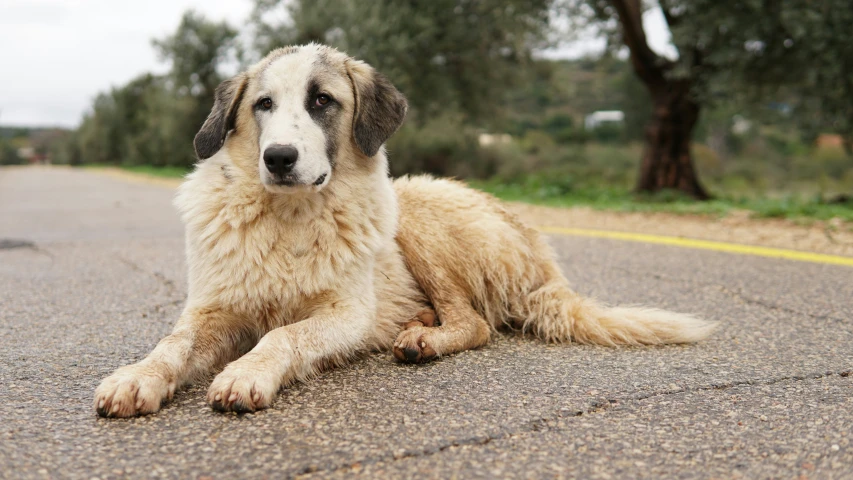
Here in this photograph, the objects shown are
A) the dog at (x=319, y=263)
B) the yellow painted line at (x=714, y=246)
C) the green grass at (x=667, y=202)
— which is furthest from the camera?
the green grass at (x=667, y=202)

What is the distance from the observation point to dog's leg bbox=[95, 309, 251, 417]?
2498mm

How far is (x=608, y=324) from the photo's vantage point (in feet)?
12.0

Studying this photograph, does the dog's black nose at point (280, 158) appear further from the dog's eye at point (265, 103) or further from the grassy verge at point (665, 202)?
the grassy verge at point (665, 202)

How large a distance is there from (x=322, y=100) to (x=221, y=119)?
51 centimetres

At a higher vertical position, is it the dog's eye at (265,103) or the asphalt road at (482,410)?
the dog's eye at (265,103)

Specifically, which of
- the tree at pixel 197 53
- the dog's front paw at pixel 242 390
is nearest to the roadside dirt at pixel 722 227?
the dog's front paw at pixel 242 390

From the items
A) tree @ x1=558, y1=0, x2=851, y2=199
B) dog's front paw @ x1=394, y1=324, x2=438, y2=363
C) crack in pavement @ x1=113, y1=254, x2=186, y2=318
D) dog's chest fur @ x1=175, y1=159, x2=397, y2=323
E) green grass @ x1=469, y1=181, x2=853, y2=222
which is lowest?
crack in pavement @ x1=113, y1=254, x2=186, y2=318

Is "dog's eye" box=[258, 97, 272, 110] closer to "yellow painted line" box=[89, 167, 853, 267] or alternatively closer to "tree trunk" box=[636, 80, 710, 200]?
"yellow painted line" box=[89, 167, 853, 267]

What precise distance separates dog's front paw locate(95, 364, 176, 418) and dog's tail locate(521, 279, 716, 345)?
2.05 m

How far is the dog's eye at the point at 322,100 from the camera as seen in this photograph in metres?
3.41

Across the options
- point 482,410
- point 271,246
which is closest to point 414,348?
point 482,410

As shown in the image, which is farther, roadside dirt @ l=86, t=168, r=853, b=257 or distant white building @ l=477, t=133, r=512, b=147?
distant white building @ l=477, t=133, r=512, b=147

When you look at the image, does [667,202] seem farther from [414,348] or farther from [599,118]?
[599,118]

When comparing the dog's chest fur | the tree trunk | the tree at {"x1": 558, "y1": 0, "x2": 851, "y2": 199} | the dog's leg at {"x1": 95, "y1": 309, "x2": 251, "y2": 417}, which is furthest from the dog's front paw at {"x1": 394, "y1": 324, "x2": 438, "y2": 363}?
the tree trunk
